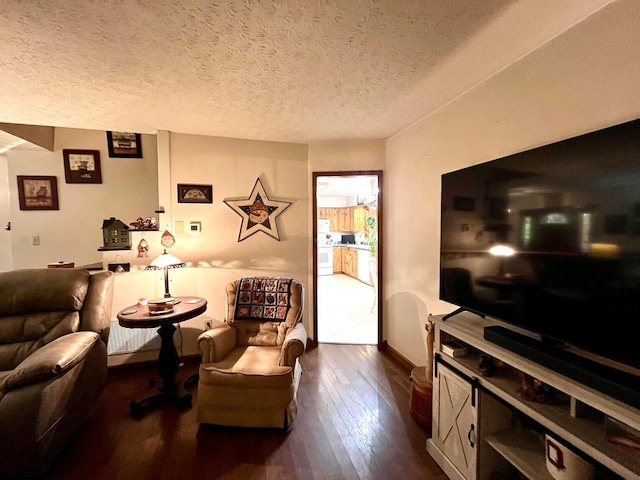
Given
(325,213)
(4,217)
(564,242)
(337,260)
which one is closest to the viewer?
(564,242)

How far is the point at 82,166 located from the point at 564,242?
424cm

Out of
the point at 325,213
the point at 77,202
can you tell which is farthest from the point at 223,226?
the point at 325,213

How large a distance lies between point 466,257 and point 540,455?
98 cm

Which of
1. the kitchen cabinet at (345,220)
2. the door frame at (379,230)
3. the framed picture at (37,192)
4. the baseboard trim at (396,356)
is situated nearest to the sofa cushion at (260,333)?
the door frame at (379,230)

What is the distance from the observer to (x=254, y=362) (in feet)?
6.54

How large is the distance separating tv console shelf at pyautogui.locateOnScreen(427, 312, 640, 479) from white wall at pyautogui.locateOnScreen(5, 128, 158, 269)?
3.44 metres

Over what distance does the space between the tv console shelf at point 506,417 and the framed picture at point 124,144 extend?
11.7 feet

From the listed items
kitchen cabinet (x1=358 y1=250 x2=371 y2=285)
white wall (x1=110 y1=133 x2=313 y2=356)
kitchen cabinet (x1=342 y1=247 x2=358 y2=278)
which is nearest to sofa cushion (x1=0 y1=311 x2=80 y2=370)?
white wall (x1=110 y1=133 x2=313 y2=356)

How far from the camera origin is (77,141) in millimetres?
2963

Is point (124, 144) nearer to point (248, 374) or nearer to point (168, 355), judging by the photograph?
point (168, 355)

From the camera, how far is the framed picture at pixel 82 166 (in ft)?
9.68

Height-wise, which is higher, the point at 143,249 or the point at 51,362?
the point at 143,249

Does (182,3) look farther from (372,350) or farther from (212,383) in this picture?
(372,350)

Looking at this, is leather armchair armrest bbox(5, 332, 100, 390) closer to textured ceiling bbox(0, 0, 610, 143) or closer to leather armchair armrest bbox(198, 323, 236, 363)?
leather armchair armrest bbox(198, 323, 236, 363)
